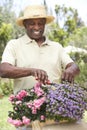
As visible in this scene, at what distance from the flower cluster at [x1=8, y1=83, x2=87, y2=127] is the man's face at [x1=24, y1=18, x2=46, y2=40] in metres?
0.68

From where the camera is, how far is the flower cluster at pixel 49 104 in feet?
9.35

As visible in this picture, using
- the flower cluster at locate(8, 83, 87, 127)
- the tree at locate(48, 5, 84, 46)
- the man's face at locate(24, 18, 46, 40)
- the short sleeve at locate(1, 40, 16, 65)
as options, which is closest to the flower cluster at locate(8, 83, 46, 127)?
the flower cluster at locate(8, 83, 87, 127)

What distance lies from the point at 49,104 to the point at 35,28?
2.96 ft

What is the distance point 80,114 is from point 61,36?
74.9 ft

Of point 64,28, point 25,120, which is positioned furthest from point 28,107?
point 64,28

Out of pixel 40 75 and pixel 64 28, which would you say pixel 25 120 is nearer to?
pixel 40 75

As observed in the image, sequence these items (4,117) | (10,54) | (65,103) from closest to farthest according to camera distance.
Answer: (65,103) → (10,54) → (4,117)

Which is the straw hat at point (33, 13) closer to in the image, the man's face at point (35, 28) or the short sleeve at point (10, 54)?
the man's face at point (35, 28)

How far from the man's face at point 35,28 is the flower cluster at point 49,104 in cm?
68

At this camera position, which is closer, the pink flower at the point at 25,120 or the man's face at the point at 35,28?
the pink flower at the point at 25,120

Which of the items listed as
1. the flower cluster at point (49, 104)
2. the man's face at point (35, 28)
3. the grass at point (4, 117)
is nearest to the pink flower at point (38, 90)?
the flower cluster at point (49, 104)

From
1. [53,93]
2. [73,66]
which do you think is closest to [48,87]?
[53,93]

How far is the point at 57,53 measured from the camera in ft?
12.0

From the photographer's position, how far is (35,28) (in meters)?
3.55
